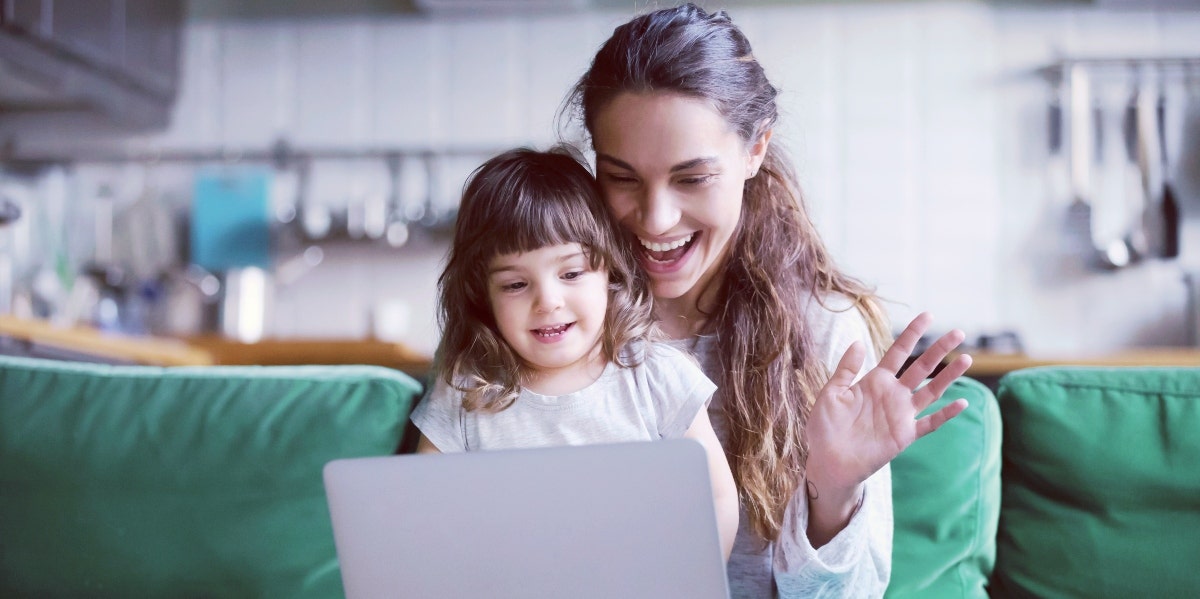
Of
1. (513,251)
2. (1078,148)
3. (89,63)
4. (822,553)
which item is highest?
(89,63)

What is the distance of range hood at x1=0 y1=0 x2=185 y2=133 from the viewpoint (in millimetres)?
2939

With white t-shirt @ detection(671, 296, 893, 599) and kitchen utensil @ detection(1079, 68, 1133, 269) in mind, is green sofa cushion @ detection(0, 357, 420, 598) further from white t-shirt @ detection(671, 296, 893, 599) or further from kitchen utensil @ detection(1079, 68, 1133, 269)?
kitchen utensil @ detection(1079, 68, 1133, 269)

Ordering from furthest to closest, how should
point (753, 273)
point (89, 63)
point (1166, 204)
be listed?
1. point (1166, 204)
2. point (89, 63)
3. point (753, 273)

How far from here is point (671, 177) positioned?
4.09ft

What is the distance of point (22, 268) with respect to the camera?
3732mm

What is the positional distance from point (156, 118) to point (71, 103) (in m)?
0.43

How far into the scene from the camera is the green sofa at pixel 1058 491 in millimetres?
1158

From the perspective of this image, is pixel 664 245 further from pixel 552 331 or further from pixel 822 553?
pixel 822 553

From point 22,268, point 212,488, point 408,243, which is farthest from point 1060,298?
point 22,268

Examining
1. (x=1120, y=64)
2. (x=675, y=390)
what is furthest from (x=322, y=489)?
(x=1120, y=64)

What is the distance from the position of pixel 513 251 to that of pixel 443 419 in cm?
21

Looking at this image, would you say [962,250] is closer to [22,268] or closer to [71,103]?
[71,103]

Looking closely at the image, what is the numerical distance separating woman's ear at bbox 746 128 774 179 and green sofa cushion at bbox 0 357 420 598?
1.71 feet

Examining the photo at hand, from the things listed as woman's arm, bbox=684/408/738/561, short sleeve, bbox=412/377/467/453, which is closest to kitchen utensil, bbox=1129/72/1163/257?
woman's arm, bbox=684/408/738/561
